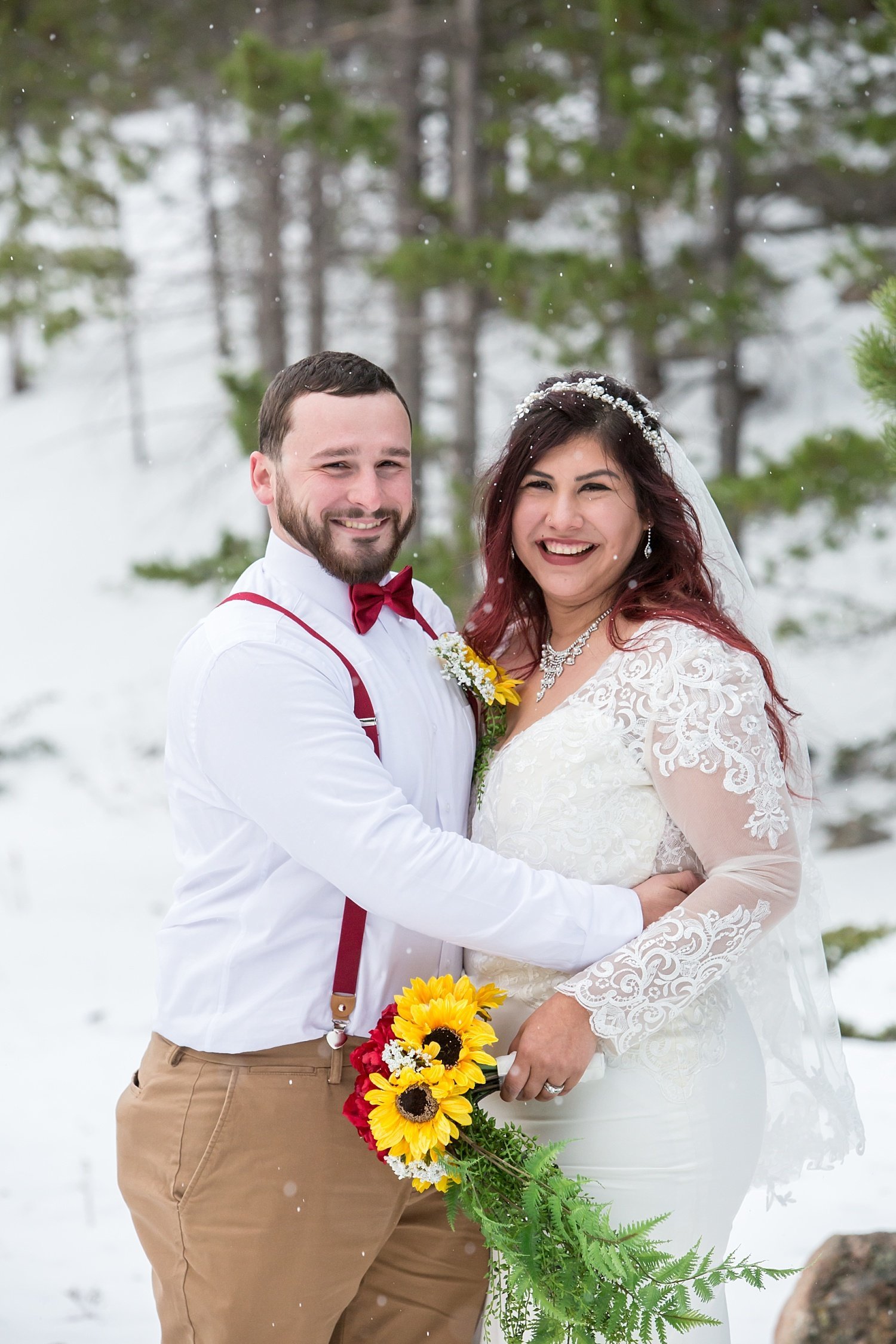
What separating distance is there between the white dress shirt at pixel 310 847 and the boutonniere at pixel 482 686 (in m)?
0.11

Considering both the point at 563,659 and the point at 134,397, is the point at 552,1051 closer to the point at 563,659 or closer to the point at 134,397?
the point at 563,659

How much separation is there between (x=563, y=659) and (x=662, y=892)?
658 mm

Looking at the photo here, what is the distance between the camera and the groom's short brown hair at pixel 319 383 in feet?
8.81

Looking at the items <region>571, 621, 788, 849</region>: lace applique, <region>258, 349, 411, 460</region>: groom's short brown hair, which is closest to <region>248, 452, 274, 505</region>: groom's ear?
<region>258, 349, 411, 460</region>: groom's short brown hair

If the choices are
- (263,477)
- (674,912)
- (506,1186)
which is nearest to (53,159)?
(263,477)

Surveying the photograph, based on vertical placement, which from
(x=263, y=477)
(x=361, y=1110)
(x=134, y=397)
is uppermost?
(x=263, y=477)

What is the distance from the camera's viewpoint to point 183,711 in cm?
260

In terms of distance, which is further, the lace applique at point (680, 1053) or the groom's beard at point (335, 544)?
the groom's beard at point (335, 544)

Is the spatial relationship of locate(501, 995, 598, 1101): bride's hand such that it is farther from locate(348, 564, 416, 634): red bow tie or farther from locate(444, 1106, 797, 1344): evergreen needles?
locate(348, 564, 416, 634): red bow tie

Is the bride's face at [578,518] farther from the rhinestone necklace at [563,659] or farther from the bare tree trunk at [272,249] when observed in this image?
the bare tree trunk at [272,249]

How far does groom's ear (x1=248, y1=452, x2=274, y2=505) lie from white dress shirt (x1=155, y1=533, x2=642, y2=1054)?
99mm

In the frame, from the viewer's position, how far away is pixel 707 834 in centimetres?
257

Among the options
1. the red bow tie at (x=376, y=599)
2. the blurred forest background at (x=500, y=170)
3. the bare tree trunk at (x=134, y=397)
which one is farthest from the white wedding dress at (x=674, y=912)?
the bare tree trunk at (x=134, y=397)

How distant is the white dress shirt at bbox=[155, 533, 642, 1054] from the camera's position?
2.40 meters
